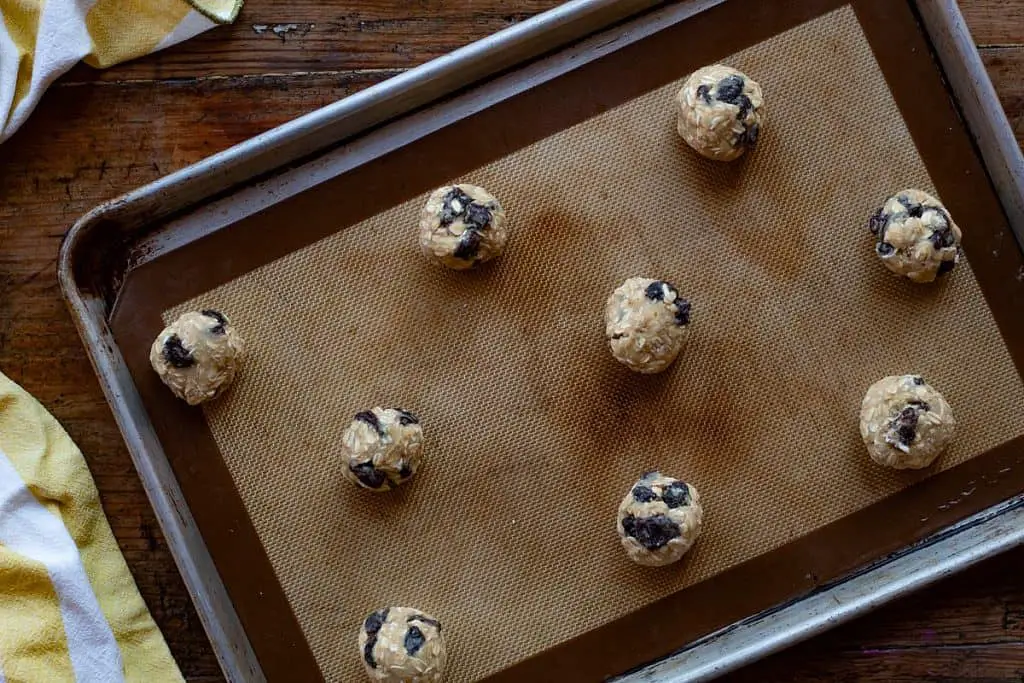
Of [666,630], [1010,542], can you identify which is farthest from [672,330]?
[1010,542]

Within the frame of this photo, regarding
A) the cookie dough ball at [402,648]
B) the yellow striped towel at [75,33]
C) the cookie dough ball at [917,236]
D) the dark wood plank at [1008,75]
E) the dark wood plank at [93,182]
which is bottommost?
the cookie dough ball at [402,648]

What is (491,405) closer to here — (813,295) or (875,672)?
(813,295)

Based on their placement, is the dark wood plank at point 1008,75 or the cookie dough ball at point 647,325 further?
the dark wood plank at point 1008,75

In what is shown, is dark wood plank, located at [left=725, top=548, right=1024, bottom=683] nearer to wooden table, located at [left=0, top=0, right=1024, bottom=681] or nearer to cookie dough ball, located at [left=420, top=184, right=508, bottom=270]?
wooden table, located at [left=0, top=0, right=1024, bottom=681]

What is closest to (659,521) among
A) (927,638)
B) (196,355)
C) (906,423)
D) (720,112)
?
(906,423)

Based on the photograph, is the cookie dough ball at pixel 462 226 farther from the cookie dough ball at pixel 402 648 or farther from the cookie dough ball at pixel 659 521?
the cookie dough ball at pixel 402 648

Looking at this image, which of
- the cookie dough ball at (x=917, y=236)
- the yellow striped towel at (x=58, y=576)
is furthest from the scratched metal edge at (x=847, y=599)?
the yellow striped towel at (x=58, y=576)
